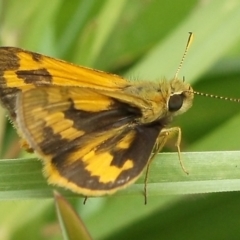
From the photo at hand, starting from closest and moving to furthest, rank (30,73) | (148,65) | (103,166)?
1. (103,166)
2. (30,73)
3. (148,65)

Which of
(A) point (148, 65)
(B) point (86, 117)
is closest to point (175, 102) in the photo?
(B) point (86, 117)

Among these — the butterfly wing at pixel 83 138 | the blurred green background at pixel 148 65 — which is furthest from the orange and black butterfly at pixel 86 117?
the blurred green background at pixel 148 65

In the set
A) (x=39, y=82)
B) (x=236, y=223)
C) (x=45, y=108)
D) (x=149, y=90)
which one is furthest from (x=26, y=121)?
(x=236, y=223)

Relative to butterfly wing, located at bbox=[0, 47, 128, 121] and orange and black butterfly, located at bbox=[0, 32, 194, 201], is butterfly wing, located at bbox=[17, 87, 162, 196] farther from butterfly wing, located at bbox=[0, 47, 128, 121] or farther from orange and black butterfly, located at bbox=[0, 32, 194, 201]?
butterfly wing, located at bbox=[0, 47, 128, 121]

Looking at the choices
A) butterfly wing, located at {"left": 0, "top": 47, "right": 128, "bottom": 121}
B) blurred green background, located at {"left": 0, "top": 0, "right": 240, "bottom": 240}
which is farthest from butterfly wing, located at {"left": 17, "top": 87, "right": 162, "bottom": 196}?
blurred green background, located at {"left": 0, "top": 0, "right": 240, "bottom": 240}

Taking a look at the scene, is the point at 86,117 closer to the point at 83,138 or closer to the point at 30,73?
the point at 83,138

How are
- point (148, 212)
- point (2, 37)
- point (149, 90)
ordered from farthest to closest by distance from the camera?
point (2, 37)
point (148, 212)
point (149, 90)

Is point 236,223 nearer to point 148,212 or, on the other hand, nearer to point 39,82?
point 148,212
